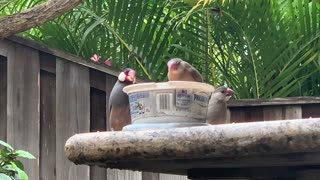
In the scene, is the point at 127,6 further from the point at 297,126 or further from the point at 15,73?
the point at 297,126

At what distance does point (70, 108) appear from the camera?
2844 millimetres

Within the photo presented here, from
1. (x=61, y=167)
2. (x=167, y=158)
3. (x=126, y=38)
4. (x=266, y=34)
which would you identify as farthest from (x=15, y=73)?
(x=167, y=158)

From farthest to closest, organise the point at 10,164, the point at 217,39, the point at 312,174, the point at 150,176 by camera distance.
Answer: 1. the point at 217,39
2. the point at 150,176
3. the point at 10,164
4. the point at 312,174

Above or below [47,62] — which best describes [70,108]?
below

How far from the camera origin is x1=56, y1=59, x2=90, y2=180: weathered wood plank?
111 inches

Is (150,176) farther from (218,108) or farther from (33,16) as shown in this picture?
(218,108)

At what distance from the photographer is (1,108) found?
297 centimetres

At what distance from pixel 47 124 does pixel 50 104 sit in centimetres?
8

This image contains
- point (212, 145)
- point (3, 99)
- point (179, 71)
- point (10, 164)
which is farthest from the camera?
point (3, 99)

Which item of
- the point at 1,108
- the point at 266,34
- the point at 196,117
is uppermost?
the point at 266,34

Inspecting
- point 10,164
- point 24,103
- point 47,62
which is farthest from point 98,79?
point 10,164

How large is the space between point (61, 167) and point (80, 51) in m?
0.76

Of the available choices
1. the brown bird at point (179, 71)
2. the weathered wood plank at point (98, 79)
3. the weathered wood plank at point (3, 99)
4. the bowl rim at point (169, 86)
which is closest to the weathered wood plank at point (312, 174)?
the bowl rim at point (169, 86)

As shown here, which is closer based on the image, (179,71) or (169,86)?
(169,86)
